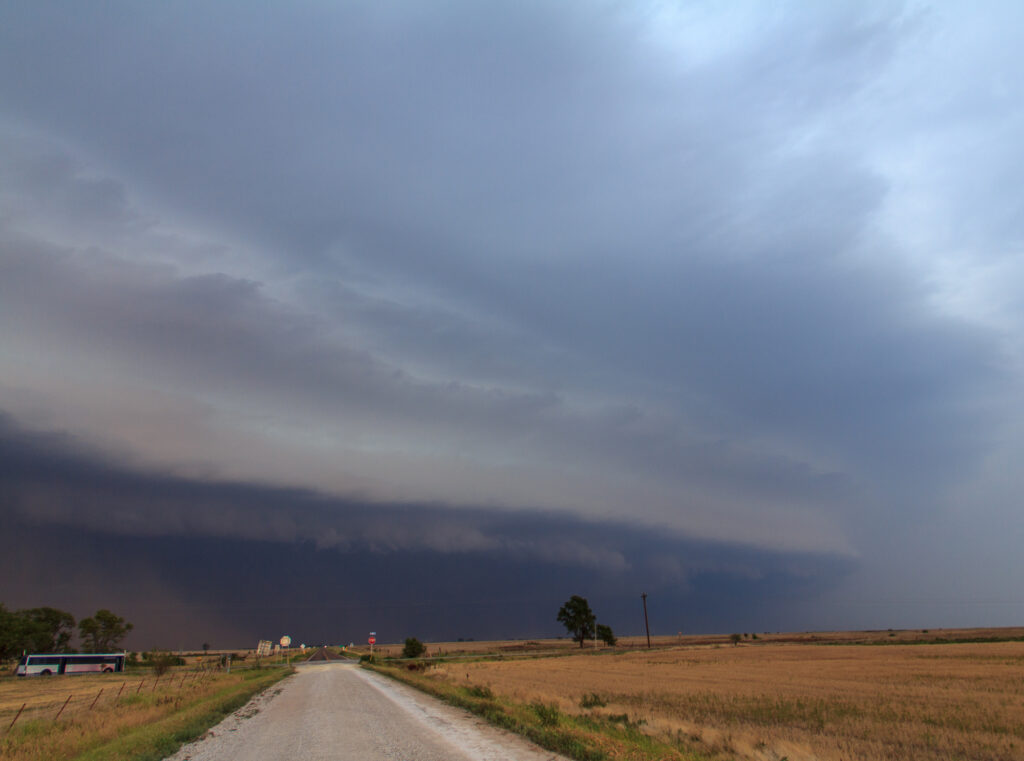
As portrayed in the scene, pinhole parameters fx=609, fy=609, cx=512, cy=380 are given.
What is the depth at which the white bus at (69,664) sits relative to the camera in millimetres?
97812

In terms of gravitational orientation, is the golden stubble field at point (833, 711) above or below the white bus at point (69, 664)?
above

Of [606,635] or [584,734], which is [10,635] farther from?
[584,734]

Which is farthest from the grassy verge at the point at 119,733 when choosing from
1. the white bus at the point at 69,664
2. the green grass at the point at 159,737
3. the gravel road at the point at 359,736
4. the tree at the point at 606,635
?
the tree at the point at 606,635

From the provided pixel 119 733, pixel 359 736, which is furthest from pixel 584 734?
pixel 119 733

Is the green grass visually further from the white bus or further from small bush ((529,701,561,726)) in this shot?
the white bus

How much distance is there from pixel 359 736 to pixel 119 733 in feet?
37.6

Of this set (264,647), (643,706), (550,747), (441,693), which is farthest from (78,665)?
(550,747)

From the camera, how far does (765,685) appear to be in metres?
40.2

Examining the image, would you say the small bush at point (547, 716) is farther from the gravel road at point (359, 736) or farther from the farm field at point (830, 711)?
the farm field at point (830, 711)

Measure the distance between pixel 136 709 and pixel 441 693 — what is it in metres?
15.8

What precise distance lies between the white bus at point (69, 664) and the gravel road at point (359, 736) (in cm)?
9633

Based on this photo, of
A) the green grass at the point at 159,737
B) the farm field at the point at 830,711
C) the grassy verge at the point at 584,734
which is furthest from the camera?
the farm field at the point at 830,711

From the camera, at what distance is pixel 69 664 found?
10369cm

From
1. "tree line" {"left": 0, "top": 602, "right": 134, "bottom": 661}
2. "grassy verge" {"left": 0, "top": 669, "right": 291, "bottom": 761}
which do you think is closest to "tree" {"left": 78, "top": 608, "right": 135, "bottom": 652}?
"tree line" {"left": 0, "top": 602, "right": 134, "bottom": 661}
